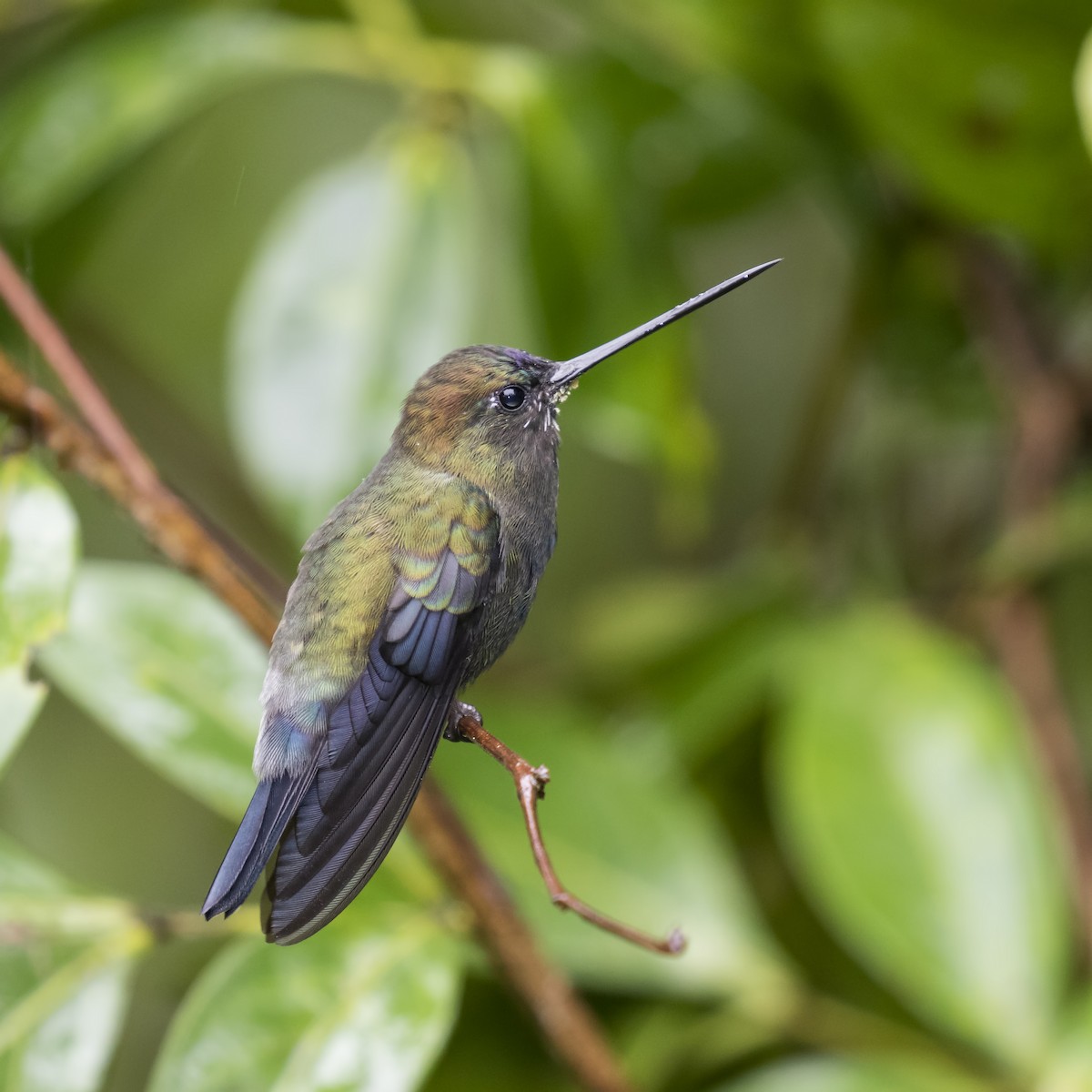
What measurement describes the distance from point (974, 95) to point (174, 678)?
1.09 m

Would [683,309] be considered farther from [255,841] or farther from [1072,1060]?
[1072,1060]

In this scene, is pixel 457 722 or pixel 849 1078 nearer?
pixel 457 722

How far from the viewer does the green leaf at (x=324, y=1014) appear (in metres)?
0.75

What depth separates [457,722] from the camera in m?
0.50

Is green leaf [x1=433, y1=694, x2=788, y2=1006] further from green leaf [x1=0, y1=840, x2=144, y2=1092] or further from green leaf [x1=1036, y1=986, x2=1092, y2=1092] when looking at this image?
green leaf [x1=0, y1=840, x2=144, y2=1092]

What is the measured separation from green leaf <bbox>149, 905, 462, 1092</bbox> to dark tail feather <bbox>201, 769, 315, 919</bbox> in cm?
34

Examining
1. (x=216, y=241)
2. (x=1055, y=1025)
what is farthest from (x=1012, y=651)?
(x=216, y=241)

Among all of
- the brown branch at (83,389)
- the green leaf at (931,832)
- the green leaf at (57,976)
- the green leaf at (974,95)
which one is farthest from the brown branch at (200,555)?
the green leaf at (974,95)

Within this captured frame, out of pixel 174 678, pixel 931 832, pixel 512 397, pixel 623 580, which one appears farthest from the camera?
pixel 623 580

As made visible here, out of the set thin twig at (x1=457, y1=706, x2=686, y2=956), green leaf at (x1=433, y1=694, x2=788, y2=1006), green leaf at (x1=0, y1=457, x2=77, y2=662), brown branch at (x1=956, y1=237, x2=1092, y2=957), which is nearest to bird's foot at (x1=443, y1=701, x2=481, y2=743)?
thin twig at (x1=457, y1=706, x2=686, y2=956)

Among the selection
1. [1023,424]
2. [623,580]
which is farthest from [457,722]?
[623,580]

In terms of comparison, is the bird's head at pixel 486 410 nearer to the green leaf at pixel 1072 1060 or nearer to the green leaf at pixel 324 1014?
the green leaf at pixel 324 1014

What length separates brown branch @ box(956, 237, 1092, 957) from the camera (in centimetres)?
172

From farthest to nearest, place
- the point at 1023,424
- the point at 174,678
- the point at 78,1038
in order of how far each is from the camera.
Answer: the point at 1023,424, the point at 174,678, the point at 78,1038
